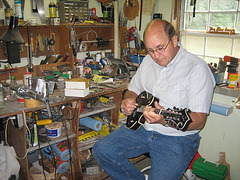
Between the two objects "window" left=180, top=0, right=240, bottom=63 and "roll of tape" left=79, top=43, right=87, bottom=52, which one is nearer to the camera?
"window" left=180, top=0, right=240, bottom=63

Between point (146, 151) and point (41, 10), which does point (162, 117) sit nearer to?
point (146, 151)

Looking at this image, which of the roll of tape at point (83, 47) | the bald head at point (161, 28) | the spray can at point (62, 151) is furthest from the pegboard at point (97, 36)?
the bald head at point (161, 28)

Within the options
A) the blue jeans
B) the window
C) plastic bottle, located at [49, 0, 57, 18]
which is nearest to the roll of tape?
plastic bottle, located at [49, 0, 57, 18]

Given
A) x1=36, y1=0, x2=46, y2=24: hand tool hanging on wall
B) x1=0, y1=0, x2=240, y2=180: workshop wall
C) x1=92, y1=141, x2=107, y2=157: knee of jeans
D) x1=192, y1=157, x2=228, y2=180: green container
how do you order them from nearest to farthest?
x1=92, y1=141, x2=107, y2=157: knee of jeans → x1=192, y1=157, x2=228, y2=180: green container → x1=0, y1=0, x2=240, y2=180: workshop wall → x1=36, y1=0, x2=46, y2=24: hand tool hanging on wall

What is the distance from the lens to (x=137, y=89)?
206 centimetres

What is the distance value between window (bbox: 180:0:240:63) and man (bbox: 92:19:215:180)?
944 millimetres

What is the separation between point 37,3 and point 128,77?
1297 millimetres

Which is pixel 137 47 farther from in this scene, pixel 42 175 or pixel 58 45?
pixel 42 175

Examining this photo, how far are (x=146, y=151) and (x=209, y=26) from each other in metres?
1.58

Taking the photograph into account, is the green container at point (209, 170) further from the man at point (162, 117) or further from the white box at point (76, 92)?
the white box at point (76, 92)

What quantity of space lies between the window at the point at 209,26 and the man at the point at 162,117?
0.94 metres

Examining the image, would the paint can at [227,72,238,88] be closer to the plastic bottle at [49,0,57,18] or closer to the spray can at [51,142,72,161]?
the spray can at [51,142,72,161]

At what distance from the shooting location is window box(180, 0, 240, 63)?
2400mm

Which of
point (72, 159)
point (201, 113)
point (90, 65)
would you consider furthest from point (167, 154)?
point (90, 65)
